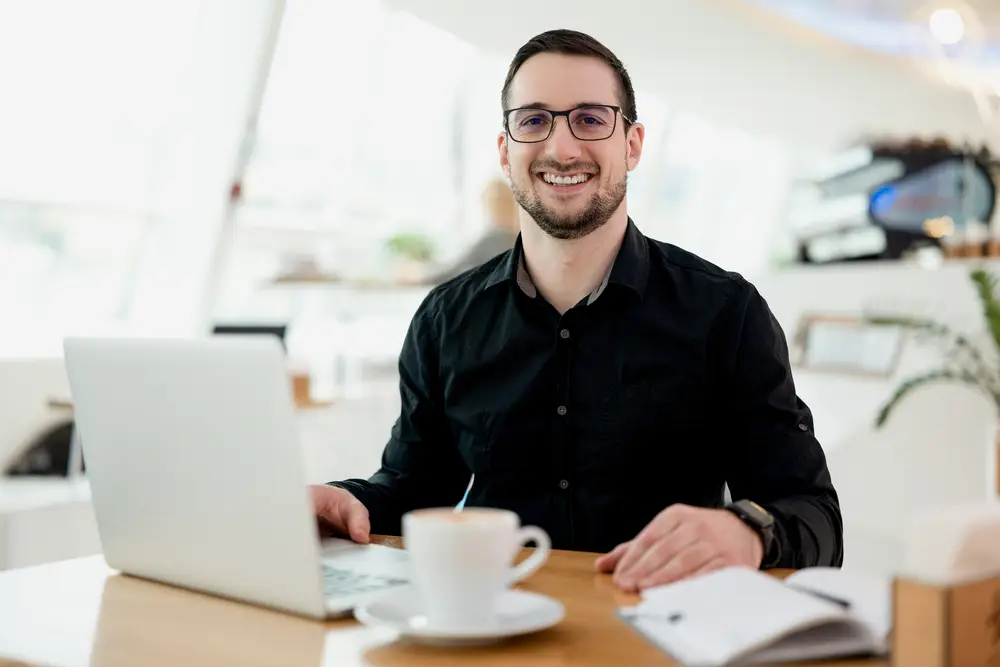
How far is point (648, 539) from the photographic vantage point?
1118 millimetres

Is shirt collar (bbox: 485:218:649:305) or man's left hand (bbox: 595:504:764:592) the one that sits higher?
shirt collar (bbox: 485:218:649:305)

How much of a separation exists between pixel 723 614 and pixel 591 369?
70cm

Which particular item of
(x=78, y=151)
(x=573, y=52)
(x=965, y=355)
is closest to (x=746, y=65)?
(x=965, y=355)

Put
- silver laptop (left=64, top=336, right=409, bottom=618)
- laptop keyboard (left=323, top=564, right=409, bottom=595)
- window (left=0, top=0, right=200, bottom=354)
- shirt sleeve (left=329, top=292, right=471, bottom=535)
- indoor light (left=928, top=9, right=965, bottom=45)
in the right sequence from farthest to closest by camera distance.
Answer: indoor light (left=928, top=9, right=965, bottom=45) → window (left=0, top=0, right=200, bottom=354) → shirt sleeve (left=329, top=292, right=471, bottom=535) → laptop keyboard (left=323, top=564, right=409, bottom=595) → silver laptop (left=64, top=336, right=409, bottom=618)

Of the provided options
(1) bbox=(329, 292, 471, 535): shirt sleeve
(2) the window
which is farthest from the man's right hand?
(2) the window

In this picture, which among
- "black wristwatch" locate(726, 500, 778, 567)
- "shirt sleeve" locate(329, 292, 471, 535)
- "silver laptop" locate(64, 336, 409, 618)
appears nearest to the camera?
"silver laptop" locate(64, 336, 409, 618)

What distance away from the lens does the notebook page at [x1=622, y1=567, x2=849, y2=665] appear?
→ 827 millimetres

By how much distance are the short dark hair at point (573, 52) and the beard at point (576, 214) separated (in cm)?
13

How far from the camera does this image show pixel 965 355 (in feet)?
15.0

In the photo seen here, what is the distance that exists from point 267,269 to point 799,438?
5282mm

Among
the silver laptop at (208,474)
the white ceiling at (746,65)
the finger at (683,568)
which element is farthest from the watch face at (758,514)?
the white ceiling at (746,65)

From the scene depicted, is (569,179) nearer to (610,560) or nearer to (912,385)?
(610,560)

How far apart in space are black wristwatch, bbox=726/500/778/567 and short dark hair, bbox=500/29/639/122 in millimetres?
685

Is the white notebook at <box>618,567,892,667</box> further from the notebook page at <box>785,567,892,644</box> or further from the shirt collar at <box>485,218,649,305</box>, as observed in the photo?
the shirt collar at <box>485,218,649,305</box>
